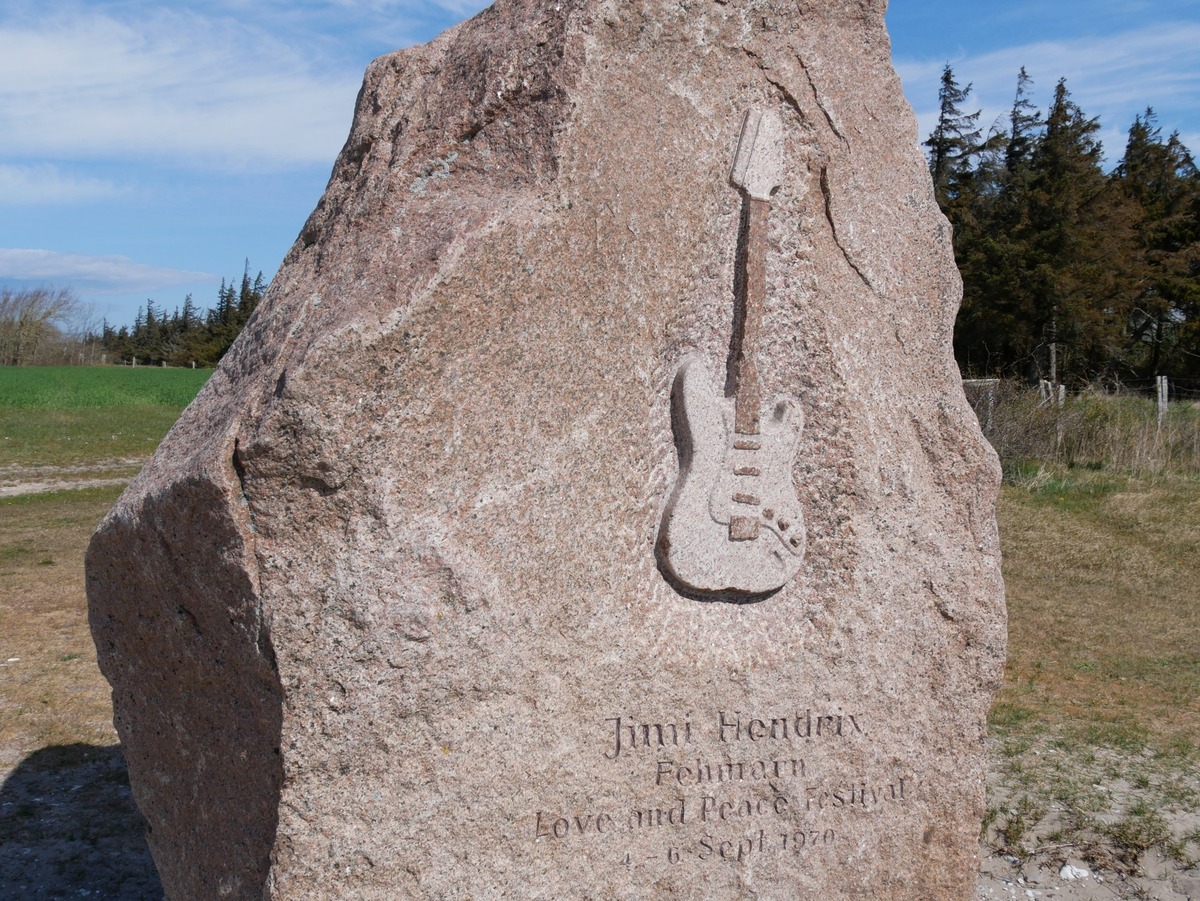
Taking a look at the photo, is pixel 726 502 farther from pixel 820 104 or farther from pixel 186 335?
pixel 186 335

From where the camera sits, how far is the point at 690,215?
2623 millimetres

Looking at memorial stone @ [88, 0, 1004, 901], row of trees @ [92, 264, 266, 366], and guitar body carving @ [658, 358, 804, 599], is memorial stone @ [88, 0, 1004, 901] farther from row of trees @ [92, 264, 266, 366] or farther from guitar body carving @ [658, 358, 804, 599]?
row of trees @ [92, 264, 266, 366]

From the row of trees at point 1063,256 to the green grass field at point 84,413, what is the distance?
44.0 ft

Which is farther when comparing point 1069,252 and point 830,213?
point 1069,252

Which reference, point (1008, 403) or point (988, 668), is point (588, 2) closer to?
point (988, 668)

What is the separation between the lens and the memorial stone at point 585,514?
2.24m

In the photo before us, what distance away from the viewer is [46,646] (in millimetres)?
5547

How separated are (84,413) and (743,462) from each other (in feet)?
67.3

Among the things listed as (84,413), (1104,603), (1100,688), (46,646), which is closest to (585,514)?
(1100,688)

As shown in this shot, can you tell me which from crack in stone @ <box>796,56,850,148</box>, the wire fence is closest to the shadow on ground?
crack in stone @ <box>796,56,850,148</box>

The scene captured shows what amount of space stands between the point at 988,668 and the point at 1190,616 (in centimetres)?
452

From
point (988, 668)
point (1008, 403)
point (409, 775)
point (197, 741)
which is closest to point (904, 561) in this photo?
point (988, 668)

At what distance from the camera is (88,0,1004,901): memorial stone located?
224 cm

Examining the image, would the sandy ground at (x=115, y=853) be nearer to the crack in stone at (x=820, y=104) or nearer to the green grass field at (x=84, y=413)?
the crack in stone at (x=820, y=104)
